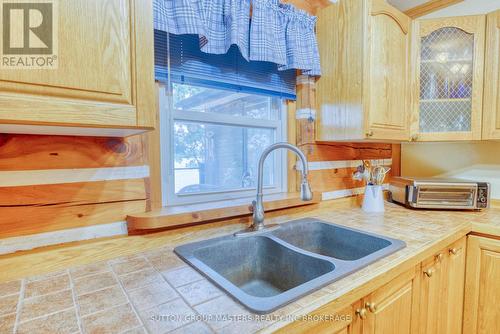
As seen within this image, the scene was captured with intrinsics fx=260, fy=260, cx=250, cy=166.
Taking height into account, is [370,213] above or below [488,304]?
above

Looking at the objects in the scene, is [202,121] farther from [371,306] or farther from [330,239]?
[371,306]

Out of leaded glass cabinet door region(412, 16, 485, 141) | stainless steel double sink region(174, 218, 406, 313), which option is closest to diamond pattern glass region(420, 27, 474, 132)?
leaded glass cabinet door region(412, 16, 485, 141)

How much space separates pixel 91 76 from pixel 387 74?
1.46 metres

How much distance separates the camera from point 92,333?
1.75ft

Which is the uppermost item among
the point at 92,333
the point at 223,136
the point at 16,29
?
the point at 16,29

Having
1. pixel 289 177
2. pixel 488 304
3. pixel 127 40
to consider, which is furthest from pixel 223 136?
pixel 488 304

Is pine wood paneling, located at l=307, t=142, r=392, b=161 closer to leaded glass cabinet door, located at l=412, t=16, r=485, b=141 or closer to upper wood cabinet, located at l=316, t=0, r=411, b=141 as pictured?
upper wood cabinet, located at l=316, t=0, r=411, b=141

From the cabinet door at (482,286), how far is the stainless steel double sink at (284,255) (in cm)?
62

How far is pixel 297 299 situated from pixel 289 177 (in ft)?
3.24

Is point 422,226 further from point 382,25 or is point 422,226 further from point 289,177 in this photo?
point 382,25

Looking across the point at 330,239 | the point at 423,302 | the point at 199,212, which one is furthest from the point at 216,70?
the point at 423,302

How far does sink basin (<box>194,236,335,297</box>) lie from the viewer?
38.8 inches

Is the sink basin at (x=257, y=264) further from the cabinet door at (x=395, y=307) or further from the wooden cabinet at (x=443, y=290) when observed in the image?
the wooden cabinet at (x=443, y=290)

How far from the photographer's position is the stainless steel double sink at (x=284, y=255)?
0.88 m
